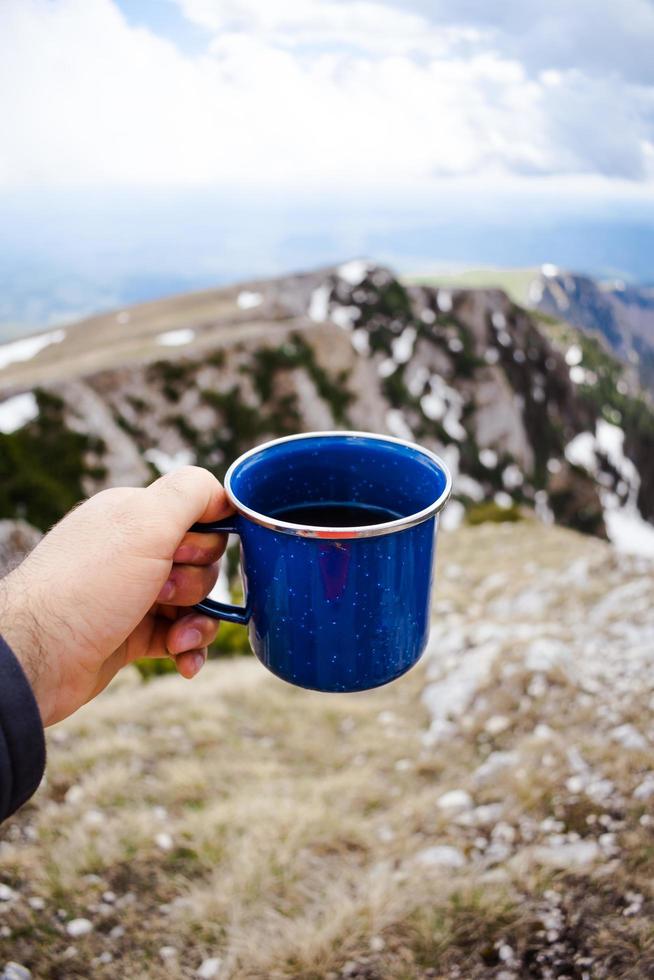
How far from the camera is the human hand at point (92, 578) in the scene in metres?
2.20

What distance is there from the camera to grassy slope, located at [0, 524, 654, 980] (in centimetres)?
329

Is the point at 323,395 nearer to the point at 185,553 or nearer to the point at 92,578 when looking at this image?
the point at 185,553

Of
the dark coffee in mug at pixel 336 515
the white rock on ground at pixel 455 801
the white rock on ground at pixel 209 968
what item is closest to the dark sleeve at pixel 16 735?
the dark coffee in mug at pixel 336 515

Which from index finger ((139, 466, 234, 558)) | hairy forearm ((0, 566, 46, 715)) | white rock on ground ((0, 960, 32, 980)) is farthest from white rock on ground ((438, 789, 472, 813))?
hairy forearm ((0, 566, 46, 715))

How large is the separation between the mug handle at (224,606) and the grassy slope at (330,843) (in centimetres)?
193

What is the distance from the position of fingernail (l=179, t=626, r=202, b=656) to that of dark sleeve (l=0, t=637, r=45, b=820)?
0.91 m

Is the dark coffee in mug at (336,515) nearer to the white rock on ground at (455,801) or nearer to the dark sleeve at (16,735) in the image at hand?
the dark sleeve at (16,735)

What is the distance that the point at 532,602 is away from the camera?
350 inches

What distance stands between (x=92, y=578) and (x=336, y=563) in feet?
2.76

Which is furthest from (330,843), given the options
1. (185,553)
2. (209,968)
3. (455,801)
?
(185,553)

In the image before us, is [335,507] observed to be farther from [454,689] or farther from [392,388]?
[392,388]

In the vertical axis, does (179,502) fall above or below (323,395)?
above

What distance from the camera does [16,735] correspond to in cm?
181

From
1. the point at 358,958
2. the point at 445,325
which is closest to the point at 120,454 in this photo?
the point at 358,958
